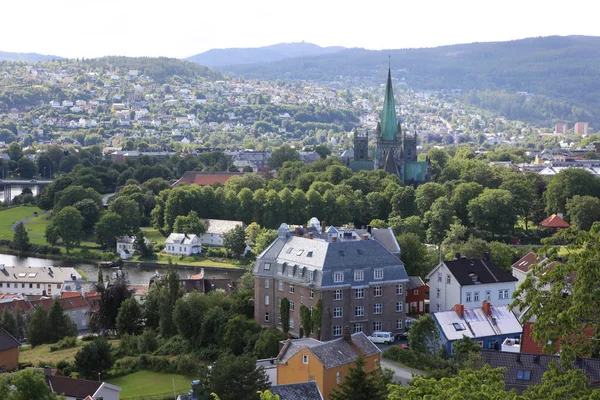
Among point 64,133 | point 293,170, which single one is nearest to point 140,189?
point 293,170

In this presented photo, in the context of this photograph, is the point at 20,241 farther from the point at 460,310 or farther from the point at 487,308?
the point at 487,308

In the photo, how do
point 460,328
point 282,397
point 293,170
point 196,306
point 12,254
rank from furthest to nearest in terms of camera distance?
point 293,170, point 12,254, point 196,306, point 460,328, point 282,397

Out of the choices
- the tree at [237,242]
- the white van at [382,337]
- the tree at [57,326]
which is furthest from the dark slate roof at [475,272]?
the tree at [237,242]

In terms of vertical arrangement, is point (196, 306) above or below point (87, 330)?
above

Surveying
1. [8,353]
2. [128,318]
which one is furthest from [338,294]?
[8,353]

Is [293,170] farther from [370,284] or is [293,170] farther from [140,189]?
[370,284]
